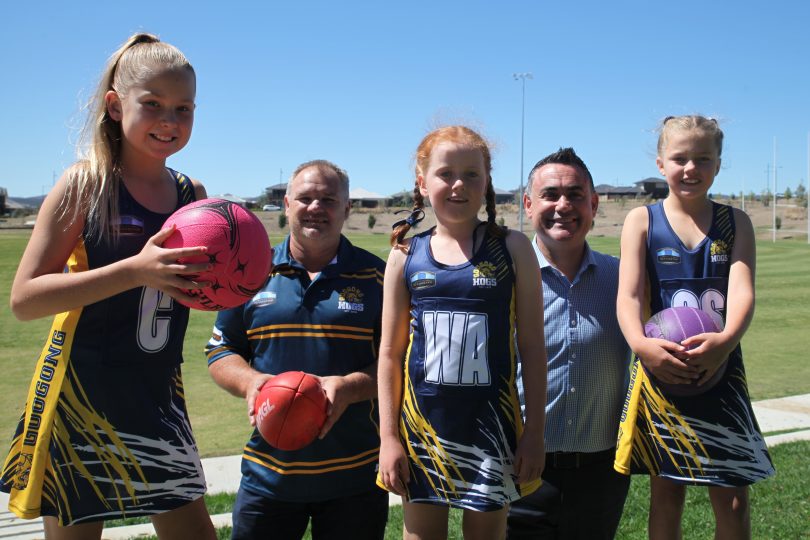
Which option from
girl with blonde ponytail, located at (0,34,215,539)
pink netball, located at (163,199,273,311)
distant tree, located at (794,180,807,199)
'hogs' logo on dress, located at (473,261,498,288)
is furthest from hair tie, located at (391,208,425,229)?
distant tree, located at (794,180,807,199)

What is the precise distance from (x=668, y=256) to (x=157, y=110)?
2415mm

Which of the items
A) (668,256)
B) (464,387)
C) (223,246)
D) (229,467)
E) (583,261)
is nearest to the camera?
(223,246)

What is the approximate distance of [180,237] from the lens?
2.67 metres

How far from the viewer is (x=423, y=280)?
3084mm

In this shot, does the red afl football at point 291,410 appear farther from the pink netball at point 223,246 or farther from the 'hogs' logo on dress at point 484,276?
the 'hogs' logo on dress at point 484,276

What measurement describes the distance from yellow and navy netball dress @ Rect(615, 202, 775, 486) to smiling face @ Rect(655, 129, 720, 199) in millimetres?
181

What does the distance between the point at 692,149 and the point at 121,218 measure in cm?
263

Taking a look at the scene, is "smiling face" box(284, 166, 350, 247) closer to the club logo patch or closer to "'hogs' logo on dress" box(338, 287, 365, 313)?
"'hogs' logo on dress" box(338, 287, 365, 313)

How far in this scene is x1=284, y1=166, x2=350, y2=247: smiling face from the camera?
3.44 m

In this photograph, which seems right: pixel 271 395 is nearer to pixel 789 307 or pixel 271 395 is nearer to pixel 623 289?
pixel 623 289

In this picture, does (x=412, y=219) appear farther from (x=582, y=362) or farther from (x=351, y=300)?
(x=582, y=362)

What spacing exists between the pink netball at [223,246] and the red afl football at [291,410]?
444mm

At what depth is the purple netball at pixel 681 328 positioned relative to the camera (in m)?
3.33

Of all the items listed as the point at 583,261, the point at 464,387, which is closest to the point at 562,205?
the point at 583,261
